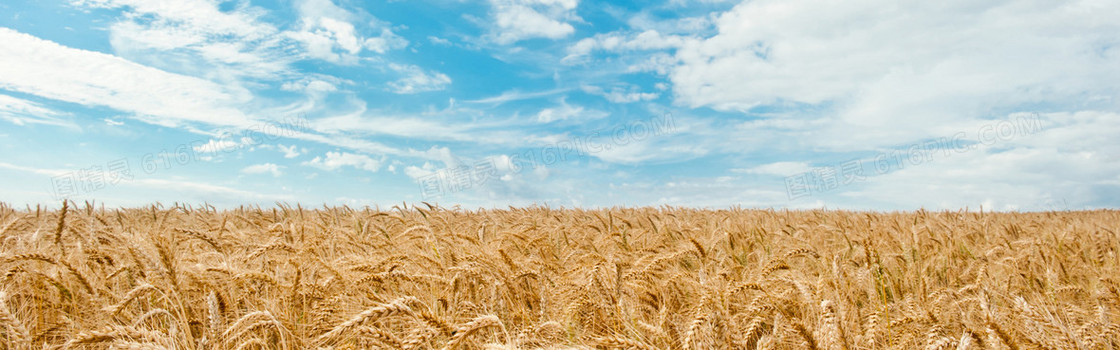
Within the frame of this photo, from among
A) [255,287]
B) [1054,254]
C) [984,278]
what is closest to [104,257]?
[255,287]

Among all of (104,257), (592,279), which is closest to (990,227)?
(592,279)

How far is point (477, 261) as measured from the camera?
335 centimetres

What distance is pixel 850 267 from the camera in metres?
4.05

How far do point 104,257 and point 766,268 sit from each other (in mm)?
3912

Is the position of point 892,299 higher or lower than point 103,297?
lower

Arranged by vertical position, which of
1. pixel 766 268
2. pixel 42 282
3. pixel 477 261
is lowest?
pixel 766 268

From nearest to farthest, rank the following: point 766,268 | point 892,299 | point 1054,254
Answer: point 766,268
point 892,299
point 1054,254

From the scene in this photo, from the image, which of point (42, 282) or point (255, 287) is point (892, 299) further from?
point (42, 282)

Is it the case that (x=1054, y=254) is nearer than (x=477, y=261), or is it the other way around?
(x=477, y=261)

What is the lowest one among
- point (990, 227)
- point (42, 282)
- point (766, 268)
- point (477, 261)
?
point (990, 227)

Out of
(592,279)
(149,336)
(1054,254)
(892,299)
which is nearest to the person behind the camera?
(149,336)

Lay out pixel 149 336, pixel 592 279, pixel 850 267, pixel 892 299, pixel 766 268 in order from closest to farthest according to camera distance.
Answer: pixel 149 336 → pixel 592 279 → pixel 766 268 → pixel 892 299 → pixel 850 267

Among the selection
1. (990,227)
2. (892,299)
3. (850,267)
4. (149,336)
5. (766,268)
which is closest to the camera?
(149,336)

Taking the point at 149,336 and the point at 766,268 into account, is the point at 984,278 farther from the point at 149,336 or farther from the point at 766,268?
the point at 149,336
